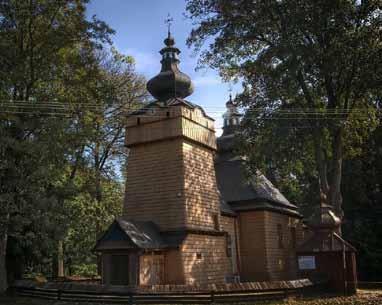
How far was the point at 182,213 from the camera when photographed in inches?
876

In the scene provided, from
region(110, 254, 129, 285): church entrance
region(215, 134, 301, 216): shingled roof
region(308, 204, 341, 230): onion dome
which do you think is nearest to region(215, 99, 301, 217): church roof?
region(215, 134, 301, 216): shingled roof

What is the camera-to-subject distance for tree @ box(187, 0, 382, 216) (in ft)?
74.1

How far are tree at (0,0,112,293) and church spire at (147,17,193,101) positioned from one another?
11.3 ft

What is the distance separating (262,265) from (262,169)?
18.6ft

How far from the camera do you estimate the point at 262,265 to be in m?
26.9

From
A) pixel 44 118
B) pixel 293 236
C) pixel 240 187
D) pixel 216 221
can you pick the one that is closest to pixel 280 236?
pixel 293 236

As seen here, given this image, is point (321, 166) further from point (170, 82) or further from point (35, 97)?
point (35, 97)

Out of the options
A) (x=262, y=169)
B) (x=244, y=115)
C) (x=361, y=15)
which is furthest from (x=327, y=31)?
(x=262, y=169)

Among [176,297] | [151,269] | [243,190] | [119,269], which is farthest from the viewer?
[243,190]

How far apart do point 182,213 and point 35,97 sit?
9603 mm

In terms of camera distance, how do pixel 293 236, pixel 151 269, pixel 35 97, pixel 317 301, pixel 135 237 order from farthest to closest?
pixel 293 236 < pixel 35 97 < pixel 151 269 < pixel 135 237 < pixel 317 301

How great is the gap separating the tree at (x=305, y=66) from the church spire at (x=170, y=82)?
1.61 meters

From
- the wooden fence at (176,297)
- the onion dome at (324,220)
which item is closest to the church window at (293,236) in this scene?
the onion dome at (324,220)

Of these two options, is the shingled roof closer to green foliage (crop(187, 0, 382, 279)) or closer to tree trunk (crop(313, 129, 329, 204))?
green foliage (crop(187, 0, 382, 279))
